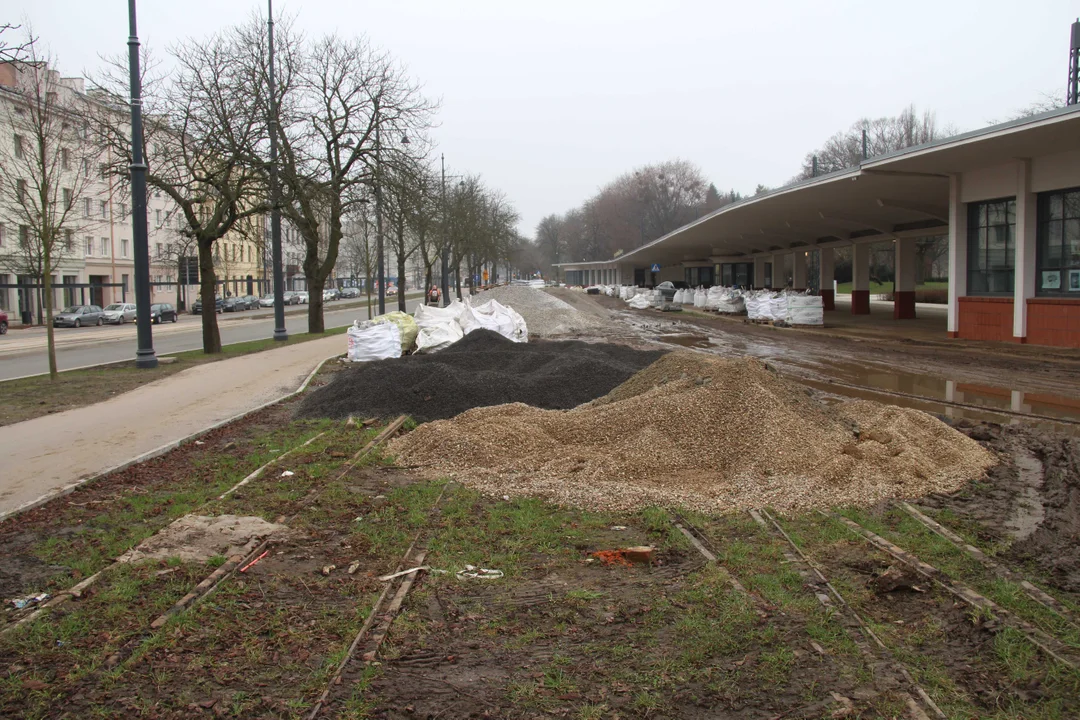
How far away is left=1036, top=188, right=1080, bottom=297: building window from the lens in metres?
20.7

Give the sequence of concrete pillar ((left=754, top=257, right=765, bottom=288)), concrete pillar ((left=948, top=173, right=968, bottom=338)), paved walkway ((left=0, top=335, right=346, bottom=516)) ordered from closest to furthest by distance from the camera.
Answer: paved walkway ((left=0, top=335, right=346, bottom=516)), concrete pillar ((left=948, top=173, right=968, bottom=338)), concrete pillar ((left=754, top=257, right=765, bottom=288))

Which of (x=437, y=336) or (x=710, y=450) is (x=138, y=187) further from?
(x=710, y=450)

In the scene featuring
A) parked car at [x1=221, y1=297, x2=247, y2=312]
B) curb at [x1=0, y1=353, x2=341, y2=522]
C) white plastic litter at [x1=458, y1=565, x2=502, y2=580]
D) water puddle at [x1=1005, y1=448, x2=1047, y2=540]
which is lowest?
white plastic litter at [x1=458, y1=565, x2=502, y2=580]

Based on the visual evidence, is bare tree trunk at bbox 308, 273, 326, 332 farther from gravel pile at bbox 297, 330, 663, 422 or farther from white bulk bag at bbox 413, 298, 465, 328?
Result: gravel pile at bbox 297, 330, 663, 422

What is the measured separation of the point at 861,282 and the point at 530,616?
3988cm

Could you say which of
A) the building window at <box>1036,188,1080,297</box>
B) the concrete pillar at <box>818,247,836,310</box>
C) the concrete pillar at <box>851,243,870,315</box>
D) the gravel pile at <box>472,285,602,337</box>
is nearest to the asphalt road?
the gravel pile at <box>472,285,602,337</box>

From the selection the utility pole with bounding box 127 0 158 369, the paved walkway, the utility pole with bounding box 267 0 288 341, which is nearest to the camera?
the paved walkway

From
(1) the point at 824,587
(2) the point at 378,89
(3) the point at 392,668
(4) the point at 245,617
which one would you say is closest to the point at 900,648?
(1) the point at 824,587

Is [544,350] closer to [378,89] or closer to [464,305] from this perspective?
[464,305]

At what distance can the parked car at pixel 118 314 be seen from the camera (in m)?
52.1

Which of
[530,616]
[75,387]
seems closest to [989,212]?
[530,616]

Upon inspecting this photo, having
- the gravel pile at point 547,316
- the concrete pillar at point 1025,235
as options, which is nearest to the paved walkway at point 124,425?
the gravel pile at point 547,316

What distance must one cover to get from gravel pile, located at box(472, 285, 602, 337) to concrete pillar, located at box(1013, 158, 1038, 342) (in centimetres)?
1610

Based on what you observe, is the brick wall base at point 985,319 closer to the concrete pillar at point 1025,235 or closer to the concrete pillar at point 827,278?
the concrete pillar at point 1025,235
